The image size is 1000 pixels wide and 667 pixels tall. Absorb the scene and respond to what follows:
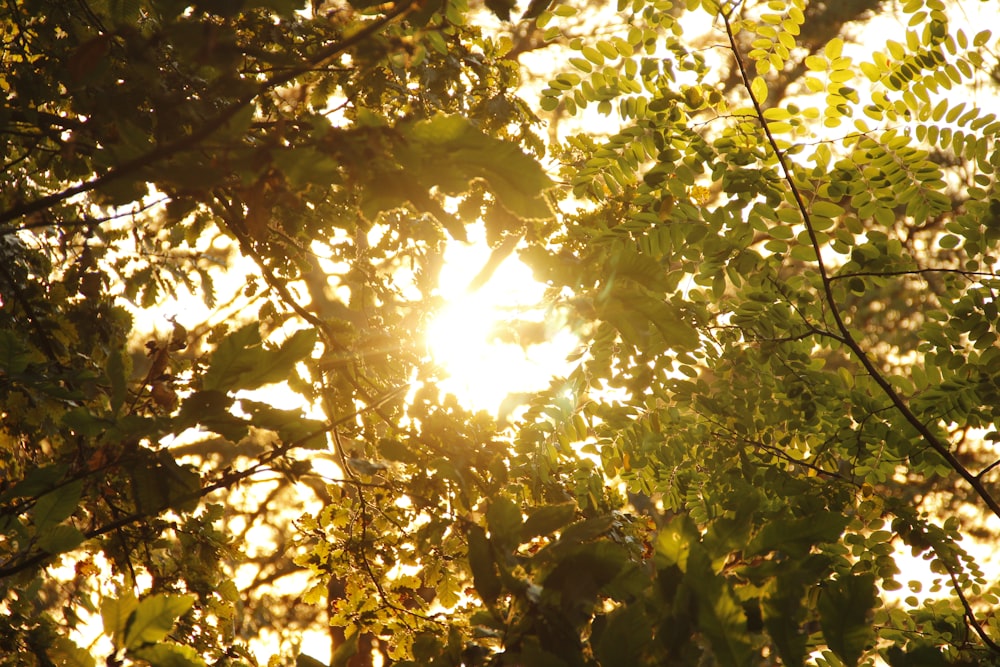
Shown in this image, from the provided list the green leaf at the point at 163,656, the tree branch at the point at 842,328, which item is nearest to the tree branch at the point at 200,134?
the green leaf at the point at 163,656

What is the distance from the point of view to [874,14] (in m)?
8.46

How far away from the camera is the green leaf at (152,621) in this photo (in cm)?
97

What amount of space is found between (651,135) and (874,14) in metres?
8.10

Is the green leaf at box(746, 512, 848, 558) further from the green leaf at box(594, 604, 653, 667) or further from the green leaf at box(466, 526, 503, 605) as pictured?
the green leaf at box(466, 526, 503, 605)

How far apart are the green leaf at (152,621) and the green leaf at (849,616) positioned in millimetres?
897

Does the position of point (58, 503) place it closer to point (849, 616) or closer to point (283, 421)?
point (283, 421)

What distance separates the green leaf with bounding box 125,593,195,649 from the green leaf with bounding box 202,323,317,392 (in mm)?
323

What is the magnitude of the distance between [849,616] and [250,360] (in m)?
0.95

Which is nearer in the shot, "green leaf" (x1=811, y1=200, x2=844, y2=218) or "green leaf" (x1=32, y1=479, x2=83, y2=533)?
"green leaf" (x1=32, y1=479, x2=83, y2=533)

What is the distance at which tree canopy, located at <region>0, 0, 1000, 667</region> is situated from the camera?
0.98 meters

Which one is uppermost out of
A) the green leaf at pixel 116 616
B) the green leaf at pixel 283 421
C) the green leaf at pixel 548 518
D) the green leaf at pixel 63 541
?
the green leaf at pixel 283 421

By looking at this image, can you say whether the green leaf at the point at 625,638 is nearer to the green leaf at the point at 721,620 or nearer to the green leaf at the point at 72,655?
the green leaf at the point at 721,620

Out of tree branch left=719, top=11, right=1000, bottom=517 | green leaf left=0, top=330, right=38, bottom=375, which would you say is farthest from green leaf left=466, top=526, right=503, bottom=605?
tree branch left=719, top=11, right=1000, bottom=517

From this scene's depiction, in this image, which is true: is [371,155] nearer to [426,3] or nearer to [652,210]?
[426,3]
